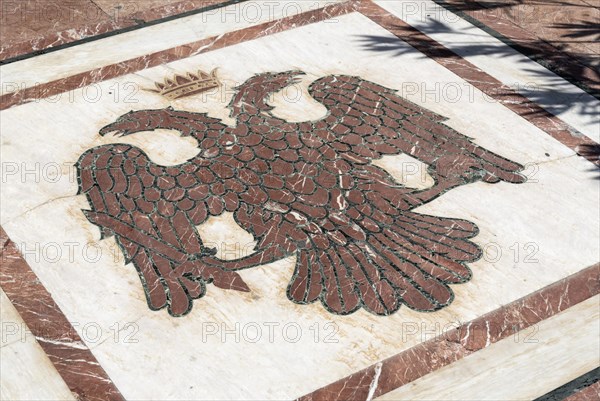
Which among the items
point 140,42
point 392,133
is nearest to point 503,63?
point 392,133

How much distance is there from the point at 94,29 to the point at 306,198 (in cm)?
278

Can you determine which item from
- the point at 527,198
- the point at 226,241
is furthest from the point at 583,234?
the point at 226,241

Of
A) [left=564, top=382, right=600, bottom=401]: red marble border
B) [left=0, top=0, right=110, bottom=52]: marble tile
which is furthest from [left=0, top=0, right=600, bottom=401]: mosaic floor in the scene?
[left=0, top=0, right=110, bottom=52]: marble tile

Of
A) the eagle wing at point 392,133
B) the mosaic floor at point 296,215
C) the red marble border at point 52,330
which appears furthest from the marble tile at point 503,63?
the red marble border at point 52,330

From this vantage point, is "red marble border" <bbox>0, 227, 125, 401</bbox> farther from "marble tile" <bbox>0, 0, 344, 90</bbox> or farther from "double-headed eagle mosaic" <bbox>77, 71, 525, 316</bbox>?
"marble tile" <bbox>0, 0, 344, 90</bbox>

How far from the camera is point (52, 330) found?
174 inches

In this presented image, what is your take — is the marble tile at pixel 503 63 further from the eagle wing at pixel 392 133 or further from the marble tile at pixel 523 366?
the marble tile at pixel 523 366

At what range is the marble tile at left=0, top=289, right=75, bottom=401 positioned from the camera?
4.14 m

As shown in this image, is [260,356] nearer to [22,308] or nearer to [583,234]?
[22,308]

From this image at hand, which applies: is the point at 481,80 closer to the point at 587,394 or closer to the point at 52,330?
the point at 587,394

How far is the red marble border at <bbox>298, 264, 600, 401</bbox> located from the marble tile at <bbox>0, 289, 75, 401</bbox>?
1.17 meters

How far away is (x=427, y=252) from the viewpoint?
4859 mm

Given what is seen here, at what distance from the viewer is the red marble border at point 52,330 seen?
13.6 ft

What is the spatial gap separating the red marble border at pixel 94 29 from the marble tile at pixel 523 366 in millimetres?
4071
